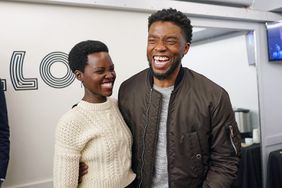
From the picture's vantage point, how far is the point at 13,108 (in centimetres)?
174

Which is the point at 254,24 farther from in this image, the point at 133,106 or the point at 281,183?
the point at 133,106

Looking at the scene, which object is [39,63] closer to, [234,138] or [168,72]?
[168,72]

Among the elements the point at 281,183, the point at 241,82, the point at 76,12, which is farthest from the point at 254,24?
the point at 76,12

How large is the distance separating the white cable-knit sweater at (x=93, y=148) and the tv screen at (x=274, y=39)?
226 cm

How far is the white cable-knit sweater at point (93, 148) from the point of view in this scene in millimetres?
1061

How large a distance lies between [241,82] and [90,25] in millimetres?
1942

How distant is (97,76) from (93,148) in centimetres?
29

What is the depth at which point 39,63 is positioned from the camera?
5.92 ft

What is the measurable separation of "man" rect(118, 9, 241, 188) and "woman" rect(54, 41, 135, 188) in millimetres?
110

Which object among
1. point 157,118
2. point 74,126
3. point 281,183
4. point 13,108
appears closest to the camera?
point 74,126

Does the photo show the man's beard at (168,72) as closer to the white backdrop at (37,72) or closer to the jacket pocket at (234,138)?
the jacket pocket at (234,138)

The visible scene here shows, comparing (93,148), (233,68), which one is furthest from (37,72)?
(233,68)

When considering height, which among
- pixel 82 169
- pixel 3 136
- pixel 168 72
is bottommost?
pixel 82 169

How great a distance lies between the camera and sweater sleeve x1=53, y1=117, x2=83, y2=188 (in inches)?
41.5
